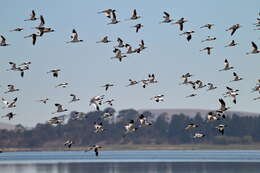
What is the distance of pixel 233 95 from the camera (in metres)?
60.2

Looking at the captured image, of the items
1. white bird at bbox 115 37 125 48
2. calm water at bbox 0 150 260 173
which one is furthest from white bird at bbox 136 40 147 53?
calm water at bbox 0 150 260 173

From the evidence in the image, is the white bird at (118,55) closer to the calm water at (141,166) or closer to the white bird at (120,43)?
the white bird at (120,43)

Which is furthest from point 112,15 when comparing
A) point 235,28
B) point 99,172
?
point 99,172

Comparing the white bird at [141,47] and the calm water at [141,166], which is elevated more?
the white bird at [141,47]

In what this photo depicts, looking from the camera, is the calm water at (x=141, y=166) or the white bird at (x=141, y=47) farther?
the calm water at (x=141, y=166)

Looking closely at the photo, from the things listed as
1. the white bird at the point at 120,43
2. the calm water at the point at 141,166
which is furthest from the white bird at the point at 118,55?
the calm water at the point at 141,166

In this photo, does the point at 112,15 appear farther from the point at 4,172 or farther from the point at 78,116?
the point at 4,172

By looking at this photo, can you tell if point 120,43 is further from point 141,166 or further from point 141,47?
point 141,166

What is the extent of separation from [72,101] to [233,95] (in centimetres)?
1250

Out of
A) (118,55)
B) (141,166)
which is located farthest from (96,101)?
(141,166)

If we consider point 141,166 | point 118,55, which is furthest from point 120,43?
point 141,166

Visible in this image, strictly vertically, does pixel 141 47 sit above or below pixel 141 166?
above

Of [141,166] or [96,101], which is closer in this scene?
[96,101]

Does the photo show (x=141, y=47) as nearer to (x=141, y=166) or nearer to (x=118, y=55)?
(x=118, y=55)
